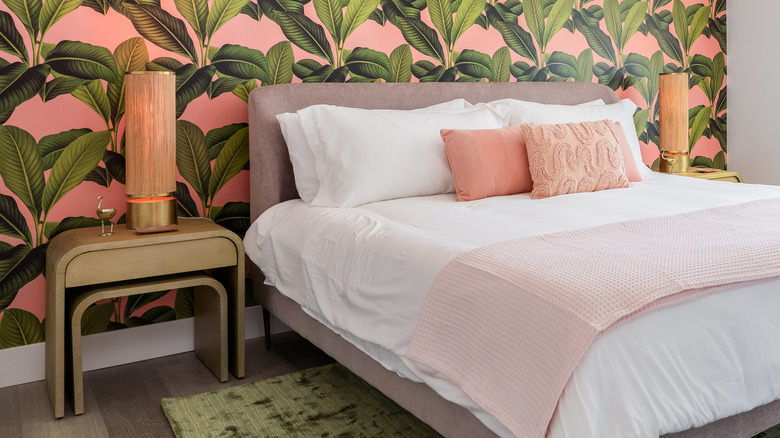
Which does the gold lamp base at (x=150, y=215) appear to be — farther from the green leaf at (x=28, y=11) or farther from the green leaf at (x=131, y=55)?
the green leaf at (x=28, y=11)

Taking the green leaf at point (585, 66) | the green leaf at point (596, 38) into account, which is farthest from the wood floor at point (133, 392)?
the green leaf at point (596, 38)

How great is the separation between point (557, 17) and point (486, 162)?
150cm

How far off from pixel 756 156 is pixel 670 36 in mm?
975

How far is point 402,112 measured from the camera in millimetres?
2736

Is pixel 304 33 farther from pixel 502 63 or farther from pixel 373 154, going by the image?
pixel 502 63

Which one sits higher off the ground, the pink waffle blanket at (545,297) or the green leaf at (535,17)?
the green leaf at (535,17)

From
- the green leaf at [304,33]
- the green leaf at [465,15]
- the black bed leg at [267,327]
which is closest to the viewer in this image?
the black bed leg at [267,327]

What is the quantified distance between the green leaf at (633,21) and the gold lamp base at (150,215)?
2.86 metres

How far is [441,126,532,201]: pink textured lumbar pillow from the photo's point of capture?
255 centimetres

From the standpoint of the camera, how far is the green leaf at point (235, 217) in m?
2.83

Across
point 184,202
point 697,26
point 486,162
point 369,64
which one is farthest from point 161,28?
point 697,26

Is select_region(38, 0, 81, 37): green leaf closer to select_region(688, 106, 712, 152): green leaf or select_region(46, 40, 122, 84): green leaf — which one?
select_region(46, 40, 122, 84): green leaf

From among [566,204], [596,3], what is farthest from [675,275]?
[596,3]

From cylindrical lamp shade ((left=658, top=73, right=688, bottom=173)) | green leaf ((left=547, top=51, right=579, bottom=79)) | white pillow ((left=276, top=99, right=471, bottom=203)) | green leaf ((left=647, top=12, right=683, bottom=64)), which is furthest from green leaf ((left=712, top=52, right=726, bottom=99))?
white pillow ((left=276, top=99, right=471, bottom=203))
